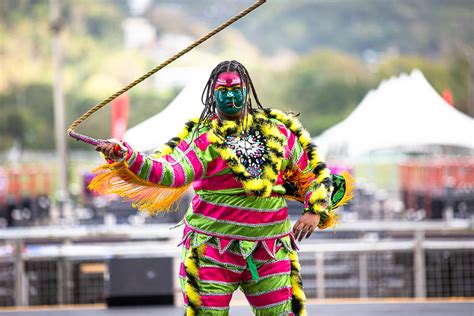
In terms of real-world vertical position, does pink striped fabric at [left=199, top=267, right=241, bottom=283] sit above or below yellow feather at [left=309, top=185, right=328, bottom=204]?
below

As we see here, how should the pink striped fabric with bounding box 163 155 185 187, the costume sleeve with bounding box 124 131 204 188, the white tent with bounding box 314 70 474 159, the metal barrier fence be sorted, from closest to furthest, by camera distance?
the costume sleeve with bounding box 124 131 204 188, the pink striped fabric with bounding box 163 155 185 187, the metal barrier fence, the white tent with bounding box 314 70 474 159

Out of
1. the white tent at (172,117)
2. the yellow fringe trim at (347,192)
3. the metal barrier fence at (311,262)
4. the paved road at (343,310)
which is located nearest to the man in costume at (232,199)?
the yellow fringe trim at (347,192)

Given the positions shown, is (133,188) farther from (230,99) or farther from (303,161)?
(303,161)

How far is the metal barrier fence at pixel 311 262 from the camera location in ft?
29.5

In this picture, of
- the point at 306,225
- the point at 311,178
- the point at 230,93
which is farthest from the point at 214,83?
the point at 306,225

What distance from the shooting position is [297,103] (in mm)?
49250

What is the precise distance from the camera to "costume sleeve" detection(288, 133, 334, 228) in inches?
197

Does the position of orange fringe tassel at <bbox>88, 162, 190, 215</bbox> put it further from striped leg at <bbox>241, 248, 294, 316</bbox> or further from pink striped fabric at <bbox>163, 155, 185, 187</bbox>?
striped leg at <bbox>241, 248, 294, 316</bbox>

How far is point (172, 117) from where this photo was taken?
12586 millimetres

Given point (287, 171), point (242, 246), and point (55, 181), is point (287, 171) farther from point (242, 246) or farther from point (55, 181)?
point (55, 181)

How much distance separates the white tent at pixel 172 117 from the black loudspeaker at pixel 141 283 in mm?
3370

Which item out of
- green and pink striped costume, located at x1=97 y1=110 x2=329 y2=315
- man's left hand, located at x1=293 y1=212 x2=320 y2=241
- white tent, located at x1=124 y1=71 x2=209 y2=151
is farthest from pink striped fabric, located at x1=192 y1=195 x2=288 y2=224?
white tent, located at x1=124 y1=71 x2=209 y2=151

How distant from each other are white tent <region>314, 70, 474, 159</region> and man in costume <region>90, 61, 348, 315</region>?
8.81 metres

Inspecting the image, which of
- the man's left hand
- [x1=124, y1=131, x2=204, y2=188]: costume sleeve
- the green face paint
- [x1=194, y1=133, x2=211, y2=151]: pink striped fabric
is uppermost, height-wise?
the green face paint
